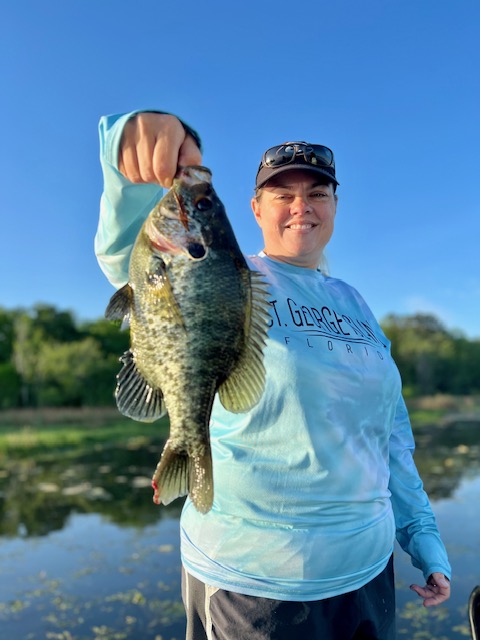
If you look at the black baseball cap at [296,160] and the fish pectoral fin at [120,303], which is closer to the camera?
the fish pectoral fin at [120,303]

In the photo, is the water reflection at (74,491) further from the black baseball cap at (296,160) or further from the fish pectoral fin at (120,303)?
the fish pectoral fin at (120,303)

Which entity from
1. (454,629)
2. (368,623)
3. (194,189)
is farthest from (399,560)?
(194,189)

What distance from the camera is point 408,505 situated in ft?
7.27

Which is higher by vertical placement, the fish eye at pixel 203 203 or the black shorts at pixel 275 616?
the fish eye at pixel 203 203

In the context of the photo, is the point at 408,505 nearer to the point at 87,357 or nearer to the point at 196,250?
the point at 196,250

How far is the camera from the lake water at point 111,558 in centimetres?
495

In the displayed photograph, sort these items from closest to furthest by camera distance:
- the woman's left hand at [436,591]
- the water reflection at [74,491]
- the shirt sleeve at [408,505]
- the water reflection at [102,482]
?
the woman's left hand at [436,591], the shirt sleeve at [408,505], the water reflection at [74,491], the water reflection at [102,482]

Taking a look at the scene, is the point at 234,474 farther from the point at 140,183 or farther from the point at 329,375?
the point at 140,183

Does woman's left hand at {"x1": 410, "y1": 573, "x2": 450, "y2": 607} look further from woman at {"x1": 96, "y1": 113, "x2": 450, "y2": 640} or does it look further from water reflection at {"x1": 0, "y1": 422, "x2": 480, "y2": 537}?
water reflection at {"x1": 0, "y1": 422, "x2": 480, "y2": 537}

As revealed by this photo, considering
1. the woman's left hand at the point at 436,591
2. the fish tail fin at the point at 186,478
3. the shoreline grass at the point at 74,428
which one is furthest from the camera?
the shoreline grass at the point at 74,428

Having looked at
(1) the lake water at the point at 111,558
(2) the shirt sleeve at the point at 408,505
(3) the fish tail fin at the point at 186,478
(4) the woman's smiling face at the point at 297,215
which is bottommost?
(1) the lake water at the point at 111,558

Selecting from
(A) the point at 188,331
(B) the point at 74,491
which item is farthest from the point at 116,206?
(B) the point at 74,491

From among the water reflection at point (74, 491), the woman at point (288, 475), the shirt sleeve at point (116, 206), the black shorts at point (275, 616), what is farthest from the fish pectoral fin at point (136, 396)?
the water reflection at point (74, 491)

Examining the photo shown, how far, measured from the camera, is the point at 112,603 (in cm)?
539
